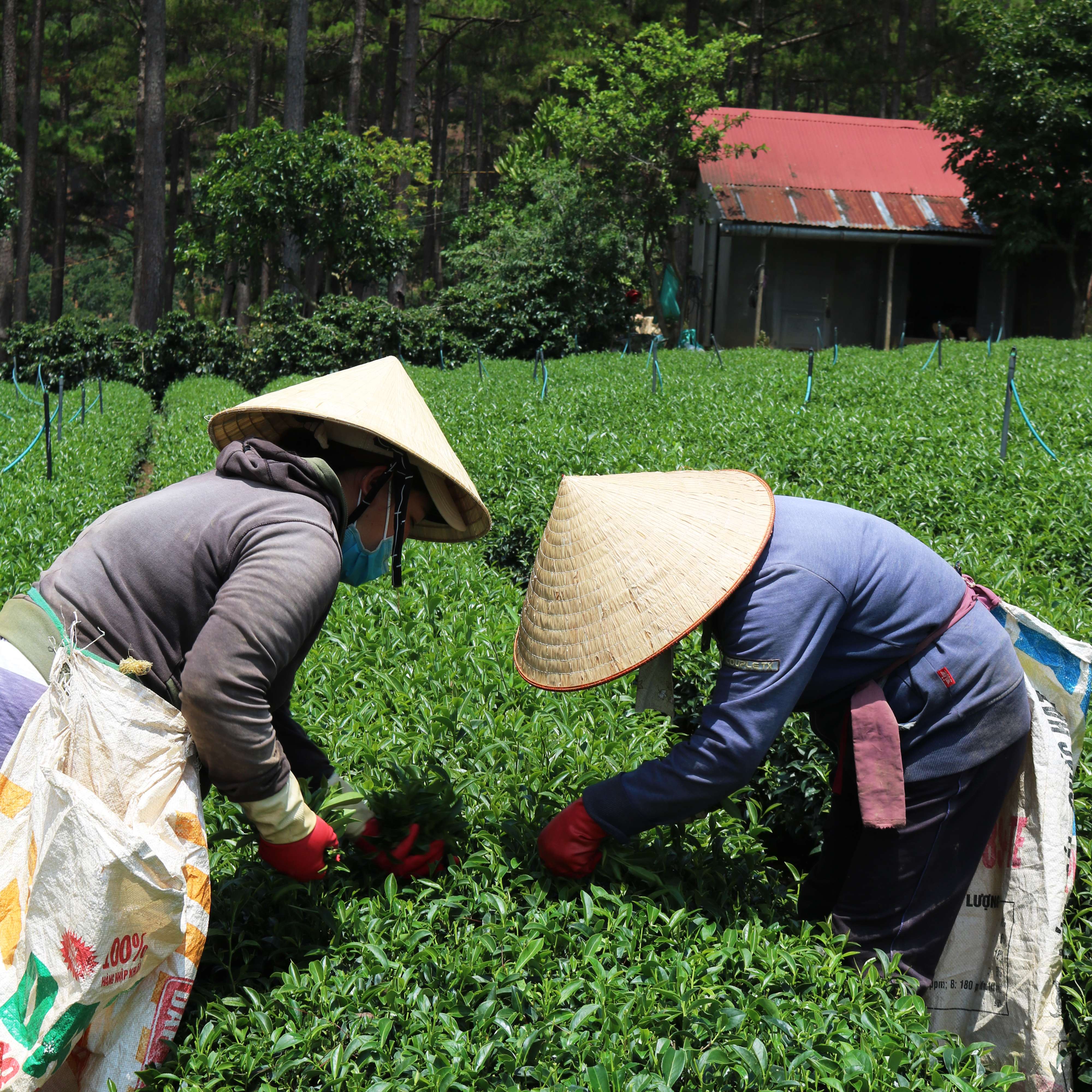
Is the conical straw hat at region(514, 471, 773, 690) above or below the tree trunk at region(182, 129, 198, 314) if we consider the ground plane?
below

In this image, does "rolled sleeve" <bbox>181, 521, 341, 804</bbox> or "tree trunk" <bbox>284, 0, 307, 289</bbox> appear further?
"tree trunk" <bbox>284, 0, 307, 289</bbox>

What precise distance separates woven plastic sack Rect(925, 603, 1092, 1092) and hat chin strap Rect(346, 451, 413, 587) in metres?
1.67

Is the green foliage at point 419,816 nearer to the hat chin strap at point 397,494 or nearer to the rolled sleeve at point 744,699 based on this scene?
the rolled sleeve at point 744,699

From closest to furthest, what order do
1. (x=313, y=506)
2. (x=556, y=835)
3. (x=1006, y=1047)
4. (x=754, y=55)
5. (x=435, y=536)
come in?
1. (x=313, y=506)
2. (x=556, y=835)
3. (x=1006, y=1047)
4. (x=435, y=536)
5. (x=754, y=55)

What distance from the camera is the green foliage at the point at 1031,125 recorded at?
19812 millimetres

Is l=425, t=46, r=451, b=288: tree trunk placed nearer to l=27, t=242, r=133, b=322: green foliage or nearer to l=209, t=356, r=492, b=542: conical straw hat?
l=27, t=242, r=133, b=322: green foliage

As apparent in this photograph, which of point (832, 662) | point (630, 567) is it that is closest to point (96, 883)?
point (630, 567)

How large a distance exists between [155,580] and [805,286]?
75.2 feet

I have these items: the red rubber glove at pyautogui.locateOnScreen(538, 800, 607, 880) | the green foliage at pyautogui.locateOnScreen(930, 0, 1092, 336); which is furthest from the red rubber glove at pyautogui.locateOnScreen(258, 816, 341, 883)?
the green foliage at pyautogui.locateOnScreen(930, 0, 1092, 336)

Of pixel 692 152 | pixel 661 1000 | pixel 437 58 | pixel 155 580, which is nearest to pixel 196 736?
pixel 155 580

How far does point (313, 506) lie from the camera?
219cm

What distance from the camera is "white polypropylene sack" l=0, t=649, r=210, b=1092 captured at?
1756mm

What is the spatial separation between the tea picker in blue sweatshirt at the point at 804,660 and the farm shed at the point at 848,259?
67.4 ft

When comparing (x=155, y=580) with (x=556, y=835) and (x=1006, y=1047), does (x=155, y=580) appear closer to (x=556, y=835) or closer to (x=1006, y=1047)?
(x=556, y=835)
